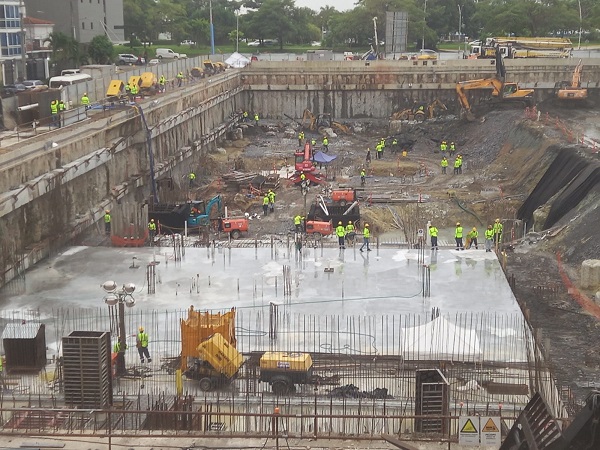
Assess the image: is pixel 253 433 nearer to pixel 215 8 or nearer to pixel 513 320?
pixel 513 320

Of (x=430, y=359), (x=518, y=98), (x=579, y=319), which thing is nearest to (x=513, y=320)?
(x=579, y=319)

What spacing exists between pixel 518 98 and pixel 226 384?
47644 millimetres

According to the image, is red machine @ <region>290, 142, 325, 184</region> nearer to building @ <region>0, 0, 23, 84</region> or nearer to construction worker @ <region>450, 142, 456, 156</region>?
construction worker @ <region>450, 142, 456, 156</region>

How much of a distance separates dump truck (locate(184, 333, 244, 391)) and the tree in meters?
62.7

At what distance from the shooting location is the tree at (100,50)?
260 feet

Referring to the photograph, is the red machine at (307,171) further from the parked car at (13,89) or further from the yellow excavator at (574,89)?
the yellow excavator at (574,89)

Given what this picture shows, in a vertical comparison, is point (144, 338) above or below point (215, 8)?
below

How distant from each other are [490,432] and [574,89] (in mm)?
52561

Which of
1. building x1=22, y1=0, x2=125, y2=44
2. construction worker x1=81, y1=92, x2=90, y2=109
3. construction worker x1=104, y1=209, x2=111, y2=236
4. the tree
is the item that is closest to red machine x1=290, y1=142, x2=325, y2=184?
construction worker x1=81, y1=92, x2=90, y2=109

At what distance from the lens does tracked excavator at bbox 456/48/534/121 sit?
63.7 m

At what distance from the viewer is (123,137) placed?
41719mm

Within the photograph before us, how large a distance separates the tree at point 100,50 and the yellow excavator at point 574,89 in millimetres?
39071

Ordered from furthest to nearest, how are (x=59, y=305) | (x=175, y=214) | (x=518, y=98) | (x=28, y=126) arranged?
(x=518, y=98), (x=28, y=126), (x=175, y=214), (x=59, y=305)

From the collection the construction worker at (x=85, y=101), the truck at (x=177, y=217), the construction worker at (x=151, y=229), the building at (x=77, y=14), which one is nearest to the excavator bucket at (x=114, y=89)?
the construction worker at (x=85, y=101)
